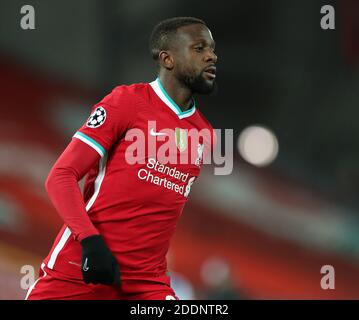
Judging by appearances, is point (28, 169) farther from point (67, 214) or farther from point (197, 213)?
point (67, 214)

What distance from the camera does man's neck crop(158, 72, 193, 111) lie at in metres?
2.30

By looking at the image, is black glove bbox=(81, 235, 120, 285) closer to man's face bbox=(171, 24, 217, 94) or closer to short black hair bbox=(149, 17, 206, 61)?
man's face bbox=(171, 24, 217, 94)

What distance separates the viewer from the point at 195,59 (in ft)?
7.45

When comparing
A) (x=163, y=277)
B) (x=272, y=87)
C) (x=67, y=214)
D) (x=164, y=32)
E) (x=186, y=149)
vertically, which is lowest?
(x=163, y=277)

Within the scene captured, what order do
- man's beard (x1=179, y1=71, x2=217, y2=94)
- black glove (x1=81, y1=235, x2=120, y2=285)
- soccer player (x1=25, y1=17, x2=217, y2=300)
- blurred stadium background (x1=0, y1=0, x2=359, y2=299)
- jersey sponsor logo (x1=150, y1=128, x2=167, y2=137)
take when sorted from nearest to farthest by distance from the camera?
black glove (x1=81, y1=235, x2=120, y2=285)
soccer player (x1=25, y1=17, x2=217, y2=300)
jersey sponsor logo (x1=150, y1=128, x2=167, y2=137)
man's beard (x1=179, y1=71, x2=217, y2=94)
blurred stadium background (x1=0, y1=0, x2=359, y2=299)

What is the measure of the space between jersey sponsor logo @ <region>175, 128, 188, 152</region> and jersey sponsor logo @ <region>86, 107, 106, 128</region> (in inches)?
10.8

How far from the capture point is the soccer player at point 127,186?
203 cm

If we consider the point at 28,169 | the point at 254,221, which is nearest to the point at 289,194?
the point at 254,221

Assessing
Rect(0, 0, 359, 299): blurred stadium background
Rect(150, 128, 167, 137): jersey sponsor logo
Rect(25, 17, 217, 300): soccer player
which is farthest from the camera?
Rect(0, 0, 359, 299): blurred stadium background

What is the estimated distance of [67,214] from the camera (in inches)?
77.6

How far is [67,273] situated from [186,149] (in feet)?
1.76

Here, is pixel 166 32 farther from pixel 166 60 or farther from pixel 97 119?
pixel 97 119

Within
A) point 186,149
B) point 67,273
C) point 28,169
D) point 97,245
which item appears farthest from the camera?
point 28,169

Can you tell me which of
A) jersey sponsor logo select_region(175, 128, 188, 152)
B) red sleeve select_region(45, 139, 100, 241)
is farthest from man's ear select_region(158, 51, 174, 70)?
red sleeve select_region(45, 139, 100, 241)
